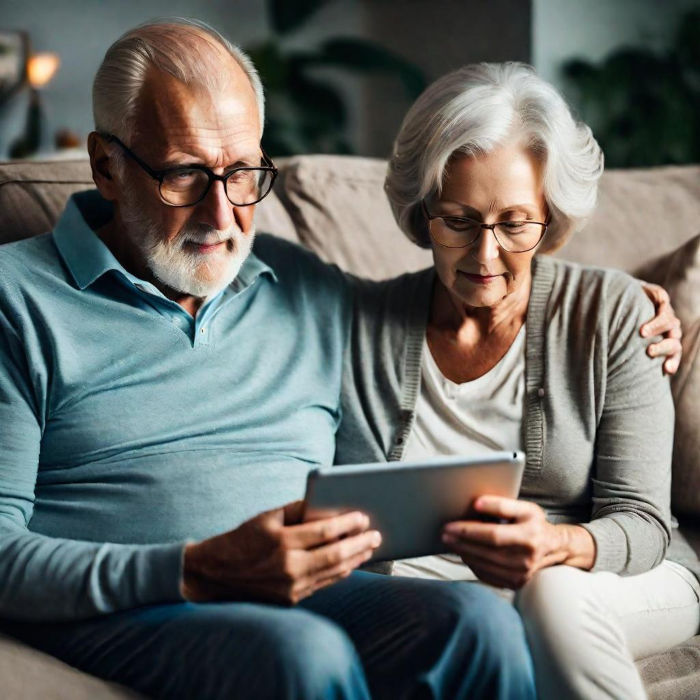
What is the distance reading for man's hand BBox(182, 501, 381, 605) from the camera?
1.17 metres

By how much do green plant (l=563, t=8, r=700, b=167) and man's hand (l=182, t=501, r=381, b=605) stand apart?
8.85 ft

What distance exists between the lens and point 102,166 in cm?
151

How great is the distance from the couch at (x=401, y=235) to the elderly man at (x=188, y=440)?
0.15m

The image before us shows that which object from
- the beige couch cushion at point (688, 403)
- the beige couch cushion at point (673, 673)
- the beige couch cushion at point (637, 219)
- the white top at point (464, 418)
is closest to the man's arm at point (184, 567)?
the white top at point (464, 418)

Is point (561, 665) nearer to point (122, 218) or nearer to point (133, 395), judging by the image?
point (133, 395)

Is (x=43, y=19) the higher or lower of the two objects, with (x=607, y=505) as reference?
higher

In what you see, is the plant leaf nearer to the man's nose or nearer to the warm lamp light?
the warm lamp light

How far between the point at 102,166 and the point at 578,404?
0.84 metres

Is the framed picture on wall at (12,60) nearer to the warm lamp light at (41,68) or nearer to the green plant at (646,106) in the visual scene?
the warm lamp light at (41,68)

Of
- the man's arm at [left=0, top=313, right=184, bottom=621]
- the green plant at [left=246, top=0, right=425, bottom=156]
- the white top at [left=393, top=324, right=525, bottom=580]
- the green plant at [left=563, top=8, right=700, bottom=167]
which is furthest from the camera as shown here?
the green plant at [left=246, top=0, right=425, bottom=156]

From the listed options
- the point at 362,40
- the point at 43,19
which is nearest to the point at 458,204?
the point at 362,40

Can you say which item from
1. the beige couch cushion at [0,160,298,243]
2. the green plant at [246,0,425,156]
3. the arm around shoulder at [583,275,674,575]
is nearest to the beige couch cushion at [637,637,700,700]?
the arm around shoulder at [583,275,674,575]

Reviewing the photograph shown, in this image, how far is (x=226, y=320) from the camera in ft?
5.08

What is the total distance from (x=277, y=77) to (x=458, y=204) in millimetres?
2869
